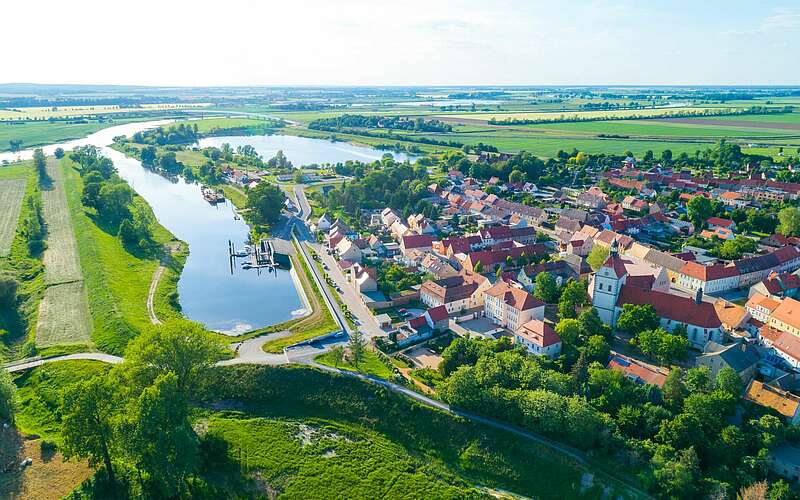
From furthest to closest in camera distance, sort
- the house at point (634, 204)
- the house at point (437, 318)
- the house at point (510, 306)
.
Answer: the house at point (634, 204) < the house at point (437, 318) < the house at point (510, 306)

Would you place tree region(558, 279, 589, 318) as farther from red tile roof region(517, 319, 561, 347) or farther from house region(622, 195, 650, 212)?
house region(622, 195, 650, 212)

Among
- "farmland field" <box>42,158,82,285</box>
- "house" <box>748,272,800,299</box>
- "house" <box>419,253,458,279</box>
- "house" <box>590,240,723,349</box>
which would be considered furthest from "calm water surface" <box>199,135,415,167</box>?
"house" <box>590,240,723,349</box>

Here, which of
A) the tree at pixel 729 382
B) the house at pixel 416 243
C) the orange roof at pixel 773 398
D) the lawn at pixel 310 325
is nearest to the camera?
the orange roof at pixel 773 398

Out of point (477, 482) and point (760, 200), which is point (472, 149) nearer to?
point (760, 200)

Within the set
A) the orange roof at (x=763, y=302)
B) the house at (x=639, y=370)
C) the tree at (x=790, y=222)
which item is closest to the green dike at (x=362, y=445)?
the house at (x=639, y=370)

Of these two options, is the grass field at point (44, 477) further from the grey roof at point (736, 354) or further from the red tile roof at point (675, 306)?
the red tile roof at point (675, 306)

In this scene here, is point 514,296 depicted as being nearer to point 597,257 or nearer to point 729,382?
point 597,257

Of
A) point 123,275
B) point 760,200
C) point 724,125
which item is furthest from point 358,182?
point 724,125
